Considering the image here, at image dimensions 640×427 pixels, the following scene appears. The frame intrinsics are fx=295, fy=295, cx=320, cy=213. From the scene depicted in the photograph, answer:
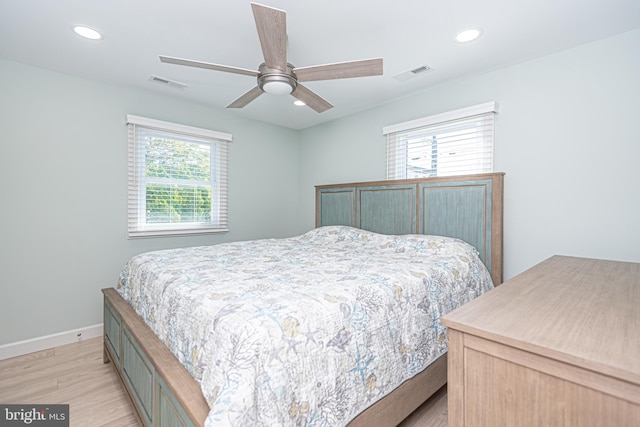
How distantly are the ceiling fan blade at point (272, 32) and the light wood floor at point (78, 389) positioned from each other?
7.59 feet

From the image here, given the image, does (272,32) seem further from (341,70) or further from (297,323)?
(297,323)

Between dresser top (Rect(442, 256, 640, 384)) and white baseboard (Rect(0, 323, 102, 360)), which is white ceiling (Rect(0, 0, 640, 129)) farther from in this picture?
white baseboard (Rect(0, 323, 102, 360))

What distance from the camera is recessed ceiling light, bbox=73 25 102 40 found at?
6.91 feet

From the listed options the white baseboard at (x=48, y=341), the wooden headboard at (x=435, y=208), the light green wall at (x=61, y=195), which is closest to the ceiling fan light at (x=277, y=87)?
the wooden headboard at (x=435, y=208)

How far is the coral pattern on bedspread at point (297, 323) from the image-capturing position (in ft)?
3.41

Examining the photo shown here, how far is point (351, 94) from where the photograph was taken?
10.9 feet

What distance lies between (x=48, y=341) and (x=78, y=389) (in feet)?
3.38

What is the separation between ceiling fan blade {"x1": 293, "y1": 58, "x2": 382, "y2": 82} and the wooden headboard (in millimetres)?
1456

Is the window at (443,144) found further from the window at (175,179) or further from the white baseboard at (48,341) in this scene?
the white baseboard at (48,341)

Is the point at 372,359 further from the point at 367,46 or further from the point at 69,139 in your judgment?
the point at 69,139

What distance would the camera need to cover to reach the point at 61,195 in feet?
9.22

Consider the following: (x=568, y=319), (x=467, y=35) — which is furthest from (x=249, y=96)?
(x=568, y=319)

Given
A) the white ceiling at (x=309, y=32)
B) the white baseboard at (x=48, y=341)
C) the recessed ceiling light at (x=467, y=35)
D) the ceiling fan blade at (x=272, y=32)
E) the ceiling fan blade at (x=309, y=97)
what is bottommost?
the white baseboard at (x=48, y=341)

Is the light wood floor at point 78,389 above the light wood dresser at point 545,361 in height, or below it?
below
